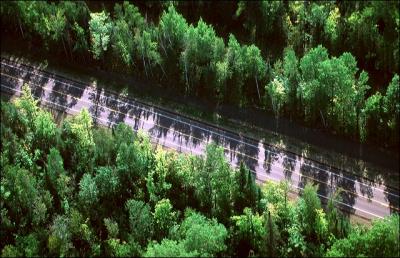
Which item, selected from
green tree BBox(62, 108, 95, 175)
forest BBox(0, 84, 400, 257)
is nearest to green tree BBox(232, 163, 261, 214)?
forest BBox(0, 84, 400, 257)

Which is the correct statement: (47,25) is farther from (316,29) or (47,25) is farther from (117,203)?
(316,29)

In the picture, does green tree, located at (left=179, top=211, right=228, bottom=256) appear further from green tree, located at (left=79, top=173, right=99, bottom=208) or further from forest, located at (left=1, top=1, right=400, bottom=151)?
forest, located at (left=1, top=1, right=400, bottom=151)

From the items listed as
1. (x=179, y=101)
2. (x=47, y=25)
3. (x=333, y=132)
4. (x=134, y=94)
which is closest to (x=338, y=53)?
(x=333, y=132)

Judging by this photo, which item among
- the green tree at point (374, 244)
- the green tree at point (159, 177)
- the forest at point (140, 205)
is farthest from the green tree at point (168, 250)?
the green tree at point (374, 244)

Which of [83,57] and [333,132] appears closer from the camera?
[333,132]

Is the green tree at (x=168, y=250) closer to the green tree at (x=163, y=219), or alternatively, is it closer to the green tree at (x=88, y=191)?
the green tree at (x=163, y=219)

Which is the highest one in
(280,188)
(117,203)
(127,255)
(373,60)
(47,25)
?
(373,60)
